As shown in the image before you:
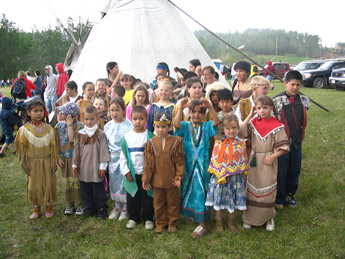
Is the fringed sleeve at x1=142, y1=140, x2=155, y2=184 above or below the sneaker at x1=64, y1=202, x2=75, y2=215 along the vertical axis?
above

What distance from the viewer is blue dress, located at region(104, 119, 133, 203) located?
355cm

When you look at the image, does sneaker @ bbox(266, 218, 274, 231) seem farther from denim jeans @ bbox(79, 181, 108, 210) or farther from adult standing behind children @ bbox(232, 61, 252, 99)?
denim jeans @ bbox(79, 181, 108, 210)

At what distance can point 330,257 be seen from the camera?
281 centimetres

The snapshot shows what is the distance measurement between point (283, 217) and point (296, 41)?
99.6m

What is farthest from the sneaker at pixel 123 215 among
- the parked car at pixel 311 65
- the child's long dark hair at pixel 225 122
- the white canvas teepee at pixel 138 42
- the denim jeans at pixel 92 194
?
the parked car at pixel 311 65

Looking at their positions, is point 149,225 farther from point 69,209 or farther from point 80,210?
point 69,209

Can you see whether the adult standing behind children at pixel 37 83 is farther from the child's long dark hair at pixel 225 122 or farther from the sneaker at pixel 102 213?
the child's long dark hair at pixel 225 122

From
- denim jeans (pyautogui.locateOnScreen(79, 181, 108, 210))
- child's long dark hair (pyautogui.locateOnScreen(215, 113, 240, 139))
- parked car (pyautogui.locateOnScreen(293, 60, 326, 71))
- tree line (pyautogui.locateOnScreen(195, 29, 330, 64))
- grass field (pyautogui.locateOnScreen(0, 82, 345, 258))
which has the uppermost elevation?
tree line (pyautogui.locateOnScreen(195, 29, 330, 64))

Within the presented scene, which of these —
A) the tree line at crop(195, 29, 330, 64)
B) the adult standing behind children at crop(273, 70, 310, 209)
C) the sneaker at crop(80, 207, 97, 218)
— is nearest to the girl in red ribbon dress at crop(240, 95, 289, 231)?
the adult standing behind children at crop(273, 70, 310, 209)

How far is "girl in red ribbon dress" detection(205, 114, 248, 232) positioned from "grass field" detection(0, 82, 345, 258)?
0.39 metres

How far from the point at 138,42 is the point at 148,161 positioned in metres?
5.46

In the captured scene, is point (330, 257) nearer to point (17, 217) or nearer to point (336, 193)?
point (336, 193)

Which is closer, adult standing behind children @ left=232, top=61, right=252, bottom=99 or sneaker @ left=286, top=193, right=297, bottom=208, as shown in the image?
sneaker @ left=286, top=193, right=297, bottom=208

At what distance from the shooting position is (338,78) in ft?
48.4
